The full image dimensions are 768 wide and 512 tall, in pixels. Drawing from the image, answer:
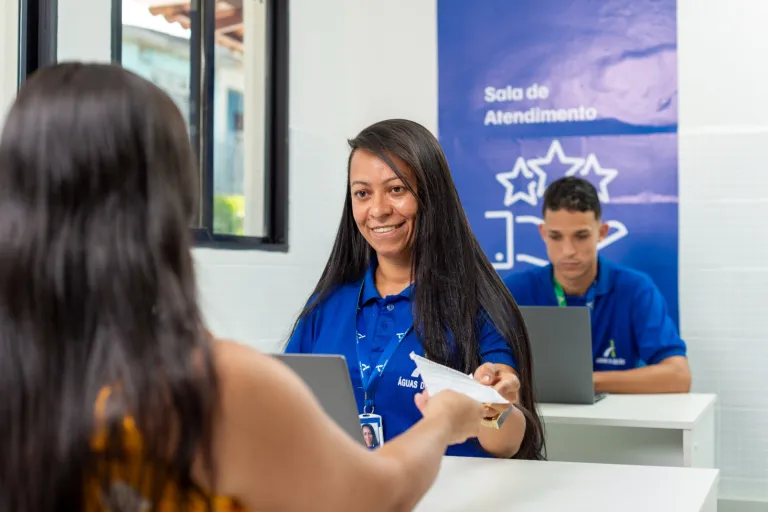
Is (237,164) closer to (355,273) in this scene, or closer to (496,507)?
(355,273)

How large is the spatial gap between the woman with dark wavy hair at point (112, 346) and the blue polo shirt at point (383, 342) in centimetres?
111

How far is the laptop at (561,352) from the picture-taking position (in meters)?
2.62

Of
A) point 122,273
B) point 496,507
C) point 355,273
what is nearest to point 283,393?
point 122,273

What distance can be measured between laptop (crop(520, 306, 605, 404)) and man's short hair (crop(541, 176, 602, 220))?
871mm

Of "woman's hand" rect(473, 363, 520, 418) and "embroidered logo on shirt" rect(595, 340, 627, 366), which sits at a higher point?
"woman's hand" rect(473, 363, 520, 418)

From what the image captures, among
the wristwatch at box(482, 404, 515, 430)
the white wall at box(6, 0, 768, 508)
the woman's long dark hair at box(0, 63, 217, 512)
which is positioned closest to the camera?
the woman's long dark hair at box(0, 63, 217, 512)

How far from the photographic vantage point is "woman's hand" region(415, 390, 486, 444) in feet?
3.83

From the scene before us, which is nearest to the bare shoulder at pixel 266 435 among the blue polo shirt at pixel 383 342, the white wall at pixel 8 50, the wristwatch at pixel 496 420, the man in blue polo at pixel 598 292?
the wristwatch at pixel 496 420

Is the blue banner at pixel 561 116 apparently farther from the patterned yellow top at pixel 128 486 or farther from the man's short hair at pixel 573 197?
the patterned yellow top at pixel 128 486

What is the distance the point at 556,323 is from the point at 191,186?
1.98 m

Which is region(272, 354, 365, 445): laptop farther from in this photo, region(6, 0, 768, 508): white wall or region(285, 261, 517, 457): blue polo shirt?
region(6, 0, 768, 508): white wall

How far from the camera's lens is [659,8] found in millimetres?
3826

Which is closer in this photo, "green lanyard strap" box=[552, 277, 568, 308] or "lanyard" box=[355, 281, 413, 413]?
"lanyard" box=[355, 281, 413, 413]

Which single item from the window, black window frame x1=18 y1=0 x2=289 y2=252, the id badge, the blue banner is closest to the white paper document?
the id badge
